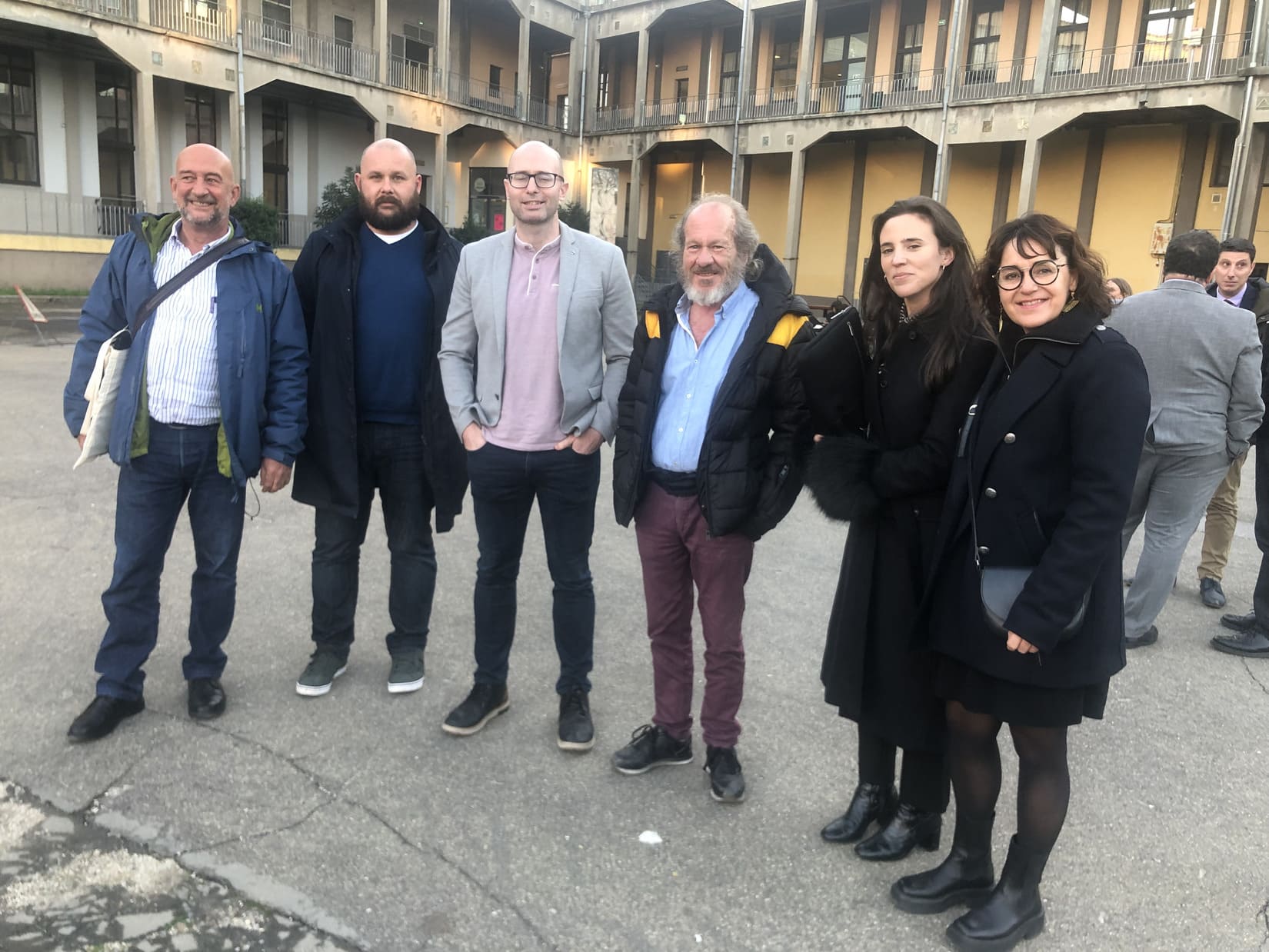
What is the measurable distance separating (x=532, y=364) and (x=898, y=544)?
1.43m

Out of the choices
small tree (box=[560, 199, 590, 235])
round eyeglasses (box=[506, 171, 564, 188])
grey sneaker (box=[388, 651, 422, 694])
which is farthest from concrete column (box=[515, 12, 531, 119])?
grey sneaker (box=[388, 651, 422, 694])

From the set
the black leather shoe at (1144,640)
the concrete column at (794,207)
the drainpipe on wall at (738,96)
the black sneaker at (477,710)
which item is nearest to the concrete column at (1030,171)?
the concrete column at (794,207)

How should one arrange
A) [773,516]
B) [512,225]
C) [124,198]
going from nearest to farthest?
[773,516] → [512,225] → [124,198]

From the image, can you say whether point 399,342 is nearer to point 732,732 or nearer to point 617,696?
point 617,696

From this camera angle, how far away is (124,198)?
2419 cm

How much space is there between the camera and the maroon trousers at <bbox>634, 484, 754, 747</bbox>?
10.00 ft

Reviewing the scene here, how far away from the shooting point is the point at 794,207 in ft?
98.7

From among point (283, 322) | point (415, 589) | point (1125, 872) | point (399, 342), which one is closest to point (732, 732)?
point (1125, 872)

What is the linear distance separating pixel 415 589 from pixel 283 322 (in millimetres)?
1202

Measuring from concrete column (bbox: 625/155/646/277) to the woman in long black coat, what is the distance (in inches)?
1261

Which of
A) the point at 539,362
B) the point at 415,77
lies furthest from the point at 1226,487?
the point at 415,77

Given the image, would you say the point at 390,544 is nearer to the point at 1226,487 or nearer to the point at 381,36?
the point at 1226,487

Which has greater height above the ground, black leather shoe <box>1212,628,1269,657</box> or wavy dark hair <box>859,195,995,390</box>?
wavy dark hair <box>859,195,995,390</box>

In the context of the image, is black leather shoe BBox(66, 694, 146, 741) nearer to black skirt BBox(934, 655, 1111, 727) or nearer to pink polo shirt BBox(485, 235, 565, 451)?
pink polo shirt BBox(485, 235, 565, 451)
